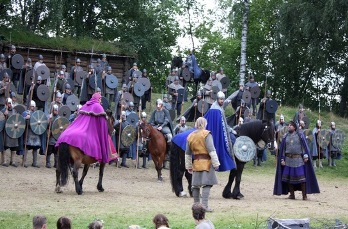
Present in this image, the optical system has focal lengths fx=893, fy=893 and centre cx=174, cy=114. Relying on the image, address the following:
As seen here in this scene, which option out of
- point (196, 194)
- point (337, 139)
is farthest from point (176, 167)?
point (337, 139)

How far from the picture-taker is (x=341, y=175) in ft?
86.1

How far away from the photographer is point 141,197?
671 inches

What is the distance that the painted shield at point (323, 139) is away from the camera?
27127mm

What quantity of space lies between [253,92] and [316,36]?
9.63 m

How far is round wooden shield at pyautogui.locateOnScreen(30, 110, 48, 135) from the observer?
21.7 metres

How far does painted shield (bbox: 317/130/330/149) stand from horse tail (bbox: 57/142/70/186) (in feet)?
40.4

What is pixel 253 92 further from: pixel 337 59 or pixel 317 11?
pixel 337 59

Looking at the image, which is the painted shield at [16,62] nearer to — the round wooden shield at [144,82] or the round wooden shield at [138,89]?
the round wooden shield at [138,89]

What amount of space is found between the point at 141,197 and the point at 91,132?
1.57 m

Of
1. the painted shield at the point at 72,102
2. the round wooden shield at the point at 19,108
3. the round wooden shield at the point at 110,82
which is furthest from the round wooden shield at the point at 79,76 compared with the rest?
the round wooden shield at the point at 19,108

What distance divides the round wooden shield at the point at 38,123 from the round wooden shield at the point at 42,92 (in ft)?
7.74

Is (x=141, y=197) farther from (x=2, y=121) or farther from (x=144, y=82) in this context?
(x=144, y=82)

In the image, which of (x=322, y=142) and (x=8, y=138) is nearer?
(x=8, y=138)

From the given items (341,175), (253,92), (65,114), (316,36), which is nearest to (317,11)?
(316,36)
